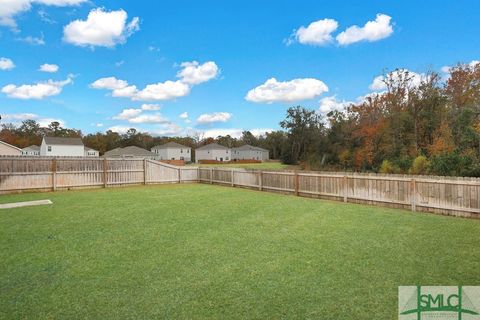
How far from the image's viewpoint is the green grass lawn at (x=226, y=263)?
3.68 meters

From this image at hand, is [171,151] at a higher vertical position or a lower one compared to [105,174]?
higher

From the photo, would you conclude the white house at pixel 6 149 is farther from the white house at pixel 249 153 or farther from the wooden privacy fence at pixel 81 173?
the white house at pixel 249 153

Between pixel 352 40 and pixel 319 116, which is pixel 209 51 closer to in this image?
pixel 352 40

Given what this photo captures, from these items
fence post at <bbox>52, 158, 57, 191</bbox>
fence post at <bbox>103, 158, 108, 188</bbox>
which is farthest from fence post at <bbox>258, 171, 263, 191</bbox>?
fence post at <bbox>52, 158, 57, 191</bbox>

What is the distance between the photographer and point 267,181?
1561 centimetres

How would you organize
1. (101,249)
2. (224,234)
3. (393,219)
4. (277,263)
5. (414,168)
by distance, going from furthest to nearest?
(414,168) → (393,219) → (224,234) → (101,249) → (277,263)

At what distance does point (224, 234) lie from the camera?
7008 millimetres

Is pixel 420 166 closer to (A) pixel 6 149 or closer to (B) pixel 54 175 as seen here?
(B) pixel 54 175

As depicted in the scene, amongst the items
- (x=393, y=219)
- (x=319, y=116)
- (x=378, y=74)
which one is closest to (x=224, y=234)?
(x=393, y=219)

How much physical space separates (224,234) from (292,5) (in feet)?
41.8

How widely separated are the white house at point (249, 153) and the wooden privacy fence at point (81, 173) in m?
58.5

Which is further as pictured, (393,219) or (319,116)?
(319,116)

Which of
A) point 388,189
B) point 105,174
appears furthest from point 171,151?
point 388,189

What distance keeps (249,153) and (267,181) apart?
63.9 metres
